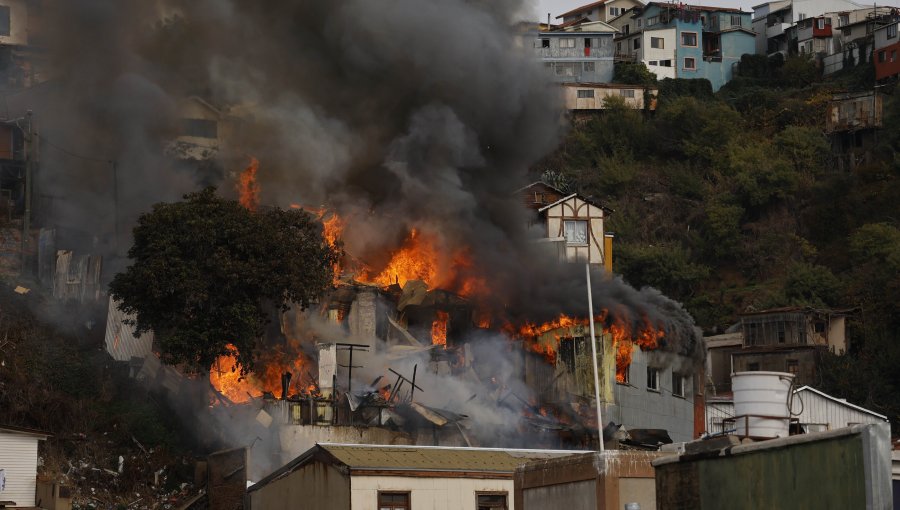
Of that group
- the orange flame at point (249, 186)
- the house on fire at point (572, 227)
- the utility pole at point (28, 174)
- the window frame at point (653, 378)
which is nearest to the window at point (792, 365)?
the house on fire at point (572, 227)

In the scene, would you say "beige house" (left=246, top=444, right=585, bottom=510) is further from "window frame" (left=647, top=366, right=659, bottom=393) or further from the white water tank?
"window frame" (left=647, top=366, right=659, bottom=393)

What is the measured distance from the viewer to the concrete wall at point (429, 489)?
32969 millimetres

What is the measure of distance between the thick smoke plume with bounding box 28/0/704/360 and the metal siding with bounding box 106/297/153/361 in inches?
268

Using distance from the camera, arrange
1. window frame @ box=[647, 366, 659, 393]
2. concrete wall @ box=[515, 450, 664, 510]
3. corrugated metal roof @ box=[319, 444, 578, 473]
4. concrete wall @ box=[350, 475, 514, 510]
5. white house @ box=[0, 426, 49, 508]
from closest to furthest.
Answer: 1. concrete wall @ box=[515, 450, 664, 510]
2. concrete wall @ box=[350, 475, 514, 510]
3. corrugated metal roof @ box=[319, 444, 578, 473]
4. white house @ box=[0, 426, 49, 508]
5. window frame @ box=[647, 366, 659, 393]

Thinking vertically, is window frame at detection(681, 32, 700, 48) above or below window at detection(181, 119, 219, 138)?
above

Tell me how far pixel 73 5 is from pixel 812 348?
3931 cm

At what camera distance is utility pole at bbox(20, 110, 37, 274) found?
61906mm

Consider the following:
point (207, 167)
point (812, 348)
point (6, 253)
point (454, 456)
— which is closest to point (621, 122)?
point (812, 348)

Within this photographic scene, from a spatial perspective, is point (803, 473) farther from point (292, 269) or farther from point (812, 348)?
point (812, 348)

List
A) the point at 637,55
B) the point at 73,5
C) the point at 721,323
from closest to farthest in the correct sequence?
the point at 73,5 < the point at 721,323 < the point at 637,55

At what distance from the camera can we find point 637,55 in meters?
112

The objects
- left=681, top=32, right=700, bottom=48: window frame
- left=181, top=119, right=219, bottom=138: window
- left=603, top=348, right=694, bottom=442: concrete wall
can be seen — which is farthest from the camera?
left=681, top=32, right=700, bottom=48: window frame

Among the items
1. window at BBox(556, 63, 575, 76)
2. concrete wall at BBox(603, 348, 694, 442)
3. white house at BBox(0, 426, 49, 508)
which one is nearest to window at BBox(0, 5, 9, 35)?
concrete wall at BBox(603, 348, 694, 442)

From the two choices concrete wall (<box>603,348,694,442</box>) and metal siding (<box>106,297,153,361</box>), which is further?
concrete wall (<box>603,348,694,442</box>)
